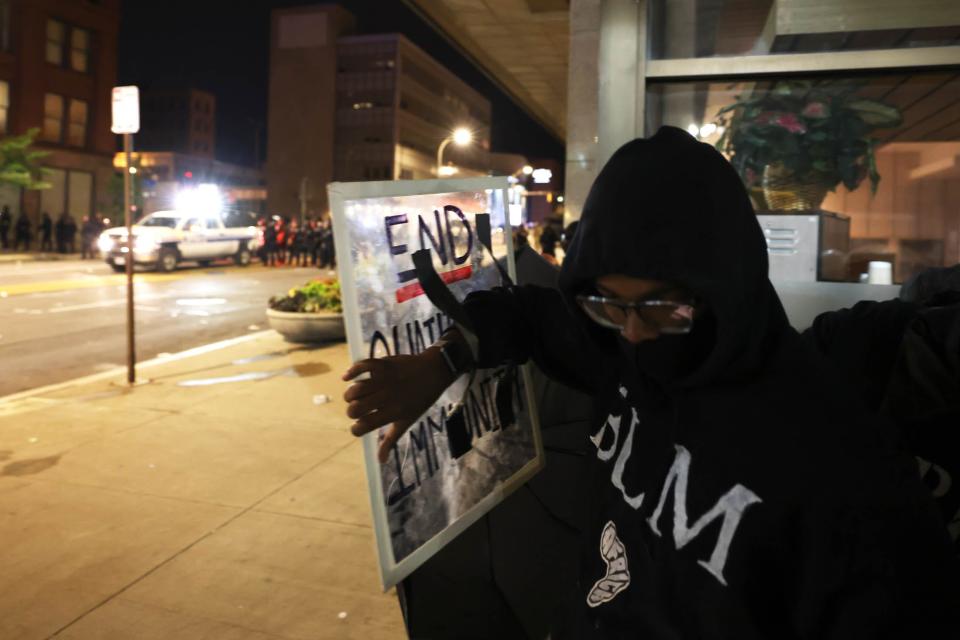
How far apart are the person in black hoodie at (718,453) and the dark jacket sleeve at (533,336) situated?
256 mm

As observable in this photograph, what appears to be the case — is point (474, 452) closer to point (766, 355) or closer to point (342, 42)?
point (766, 355)

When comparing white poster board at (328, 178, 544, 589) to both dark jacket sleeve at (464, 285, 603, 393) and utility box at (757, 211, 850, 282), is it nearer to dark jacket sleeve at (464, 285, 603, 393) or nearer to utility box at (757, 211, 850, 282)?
dark jacket sleeve at (464, 285, 603, 393)

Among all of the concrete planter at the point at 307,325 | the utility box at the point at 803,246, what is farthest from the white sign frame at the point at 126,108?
the utility box at the point at 803,246

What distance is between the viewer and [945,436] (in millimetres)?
1550

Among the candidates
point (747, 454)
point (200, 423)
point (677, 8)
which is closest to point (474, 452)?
point (747, 454)

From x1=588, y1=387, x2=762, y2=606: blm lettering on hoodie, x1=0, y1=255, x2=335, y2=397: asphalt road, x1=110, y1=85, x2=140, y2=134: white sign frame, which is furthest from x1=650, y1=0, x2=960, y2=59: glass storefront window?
x1=0, y1=255, x2=335, y2=397: asphalt road

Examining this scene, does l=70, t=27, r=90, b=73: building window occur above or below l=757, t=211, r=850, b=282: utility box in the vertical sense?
above

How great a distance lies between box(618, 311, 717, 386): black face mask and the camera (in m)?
1.32

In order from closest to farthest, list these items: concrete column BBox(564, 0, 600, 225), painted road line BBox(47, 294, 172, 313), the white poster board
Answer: the white poster board, concrete column BBox(564, 0, 600, 225), painted road line BBox(47, 294, 172, 313)

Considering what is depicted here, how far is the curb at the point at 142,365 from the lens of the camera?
7.58 m

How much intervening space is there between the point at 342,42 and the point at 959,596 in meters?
78.1

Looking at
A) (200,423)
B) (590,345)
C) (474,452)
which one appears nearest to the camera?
(590,345)

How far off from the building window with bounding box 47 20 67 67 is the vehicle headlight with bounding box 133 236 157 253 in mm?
20977

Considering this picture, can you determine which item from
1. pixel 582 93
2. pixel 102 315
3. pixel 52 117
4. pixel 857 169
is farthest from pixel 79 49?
pixel 857 169
